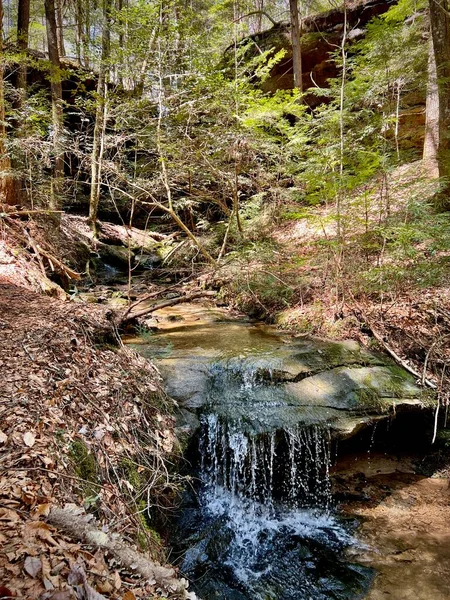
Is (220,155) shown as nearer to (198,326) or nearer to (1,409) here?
(198,326)

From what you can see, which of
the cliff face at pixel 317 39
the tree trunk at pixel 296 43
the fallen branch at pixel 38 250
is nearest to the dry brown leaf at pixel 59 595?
the fallen branch at pixel 38 250

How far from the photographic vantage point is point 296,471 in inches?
194

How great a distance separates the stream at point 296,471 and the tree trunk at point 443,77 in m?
4.28

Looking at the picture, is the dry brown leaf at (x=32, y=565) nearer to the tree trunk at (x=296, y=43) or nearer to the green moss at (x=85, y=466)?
the green moss at (x=85, y=466)

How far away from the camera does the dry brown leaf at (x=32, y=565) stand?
1.45 meters

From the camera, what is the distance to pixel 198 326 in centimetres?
809

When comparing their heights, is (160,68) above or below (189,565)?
above

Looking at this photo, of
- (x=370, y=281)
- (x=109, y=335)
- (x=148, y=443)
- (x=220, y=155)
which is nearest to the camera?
(x=148, y=443)

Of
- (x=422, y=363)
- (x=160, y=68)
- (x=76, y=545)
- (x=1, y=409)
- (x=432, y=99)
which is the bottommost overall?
(x=422, y=363)

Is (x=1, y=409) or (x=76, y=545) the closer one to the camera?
(x=76, y=545)

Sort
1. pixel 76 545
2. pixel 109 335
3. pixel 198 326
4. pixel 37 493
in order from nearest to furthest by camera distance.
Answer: pixel 76 545, pixel 37 493, pixel 109 335, pixel 198 326

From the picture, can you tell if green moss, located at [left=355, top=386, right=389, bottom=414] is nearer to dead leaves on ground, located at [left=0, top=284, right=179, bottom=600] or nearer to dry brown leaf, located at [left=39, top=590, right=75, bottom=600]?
dead leaves on ground, located at [left=0, top=284, right=179, bottom=600]

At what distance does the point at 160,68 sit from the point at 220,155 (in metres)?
2.32

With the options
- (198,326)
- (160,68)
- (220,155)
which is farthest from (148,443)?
(160,68)
